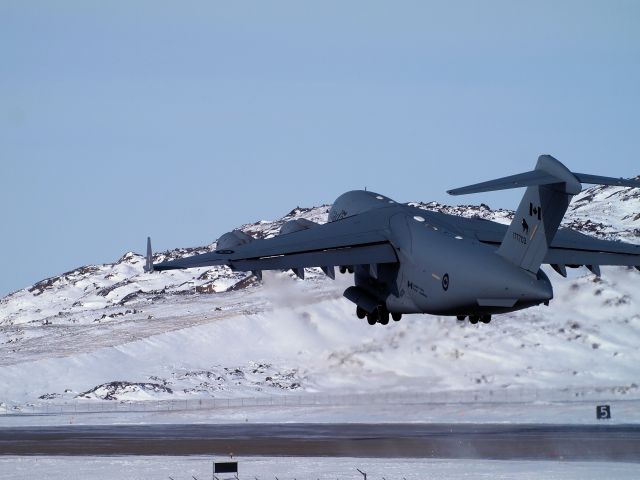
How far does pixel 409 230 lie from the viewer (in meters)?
46.2

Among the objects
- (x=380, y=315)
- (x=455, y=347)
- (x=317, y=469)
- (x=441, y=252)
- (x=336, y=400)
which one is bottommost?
(x=317, y=469)

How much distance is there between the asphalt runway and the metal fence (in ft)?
7.42

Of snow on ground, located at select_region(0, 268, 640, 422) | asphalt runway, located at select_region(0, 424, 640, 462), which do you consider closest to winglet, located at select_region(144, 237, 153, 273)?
snow on ground, located at select_region(0, 268, 640, 422)

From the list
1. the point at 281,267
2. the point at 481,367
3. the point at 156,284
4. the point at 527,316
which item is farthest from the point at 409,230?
the point at 156,284

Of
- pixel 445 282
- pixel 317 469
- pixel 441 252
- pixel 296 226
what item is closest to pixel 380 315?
pixel 441 252

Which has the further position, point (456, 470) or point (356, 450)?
point (356, 450)

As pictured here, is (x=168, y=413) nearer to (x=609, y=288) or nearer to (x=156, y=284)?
(x=609, y=288)

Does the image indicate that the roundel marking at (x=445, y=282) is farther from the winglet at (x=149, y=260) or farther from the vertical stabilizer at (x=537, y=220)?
the winglet at (x=149, y=260)

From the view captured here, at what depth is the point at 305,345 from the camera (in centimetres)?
6400

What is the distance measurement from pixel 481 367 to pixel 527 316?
20.5 ft

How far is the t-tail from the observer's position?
37250 mm

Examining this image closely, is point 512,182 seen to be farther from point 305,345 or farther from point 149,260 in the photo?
point 305,345

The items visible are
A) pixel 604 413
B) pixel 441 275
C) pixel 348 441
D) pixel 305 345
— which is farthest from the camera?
pixel 604 413

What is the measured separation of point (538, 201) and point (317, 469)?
1855 cm
